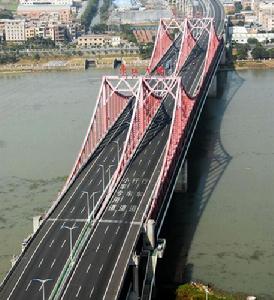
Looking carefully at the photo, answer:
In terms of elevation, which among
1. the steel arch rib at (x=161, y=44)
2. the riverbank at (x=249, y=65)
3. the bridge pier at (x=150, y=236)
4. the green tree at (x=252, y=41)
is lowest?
the bridge pier at (x=150, y=236)

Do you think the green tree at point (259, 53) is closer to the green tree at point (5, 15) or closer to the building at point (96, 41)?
the building at point (96, 41)

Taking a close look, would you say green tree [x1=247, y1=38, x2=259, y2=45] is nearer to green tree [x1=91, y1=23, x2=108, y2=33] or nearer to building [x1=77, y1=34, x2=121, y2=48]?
building [x1=77, y1=34, x2=121, y2=48]

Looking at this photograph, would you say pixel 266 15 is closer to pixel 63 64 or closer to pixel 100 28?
Answer: pixel 100 28

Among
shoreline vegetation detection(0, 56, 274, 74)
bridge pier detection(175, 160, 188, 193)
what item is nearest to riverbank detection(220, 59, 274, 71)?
shoreline vegetation detection(0, 56, 274, 74)

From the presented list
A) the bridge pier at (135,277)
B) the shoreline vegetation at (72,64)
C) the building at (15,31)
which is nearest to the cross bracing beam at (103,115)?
the bridge pier at (135,277)

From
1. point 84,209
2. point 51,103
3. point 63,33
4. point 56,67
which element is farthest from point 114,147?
point 63,33

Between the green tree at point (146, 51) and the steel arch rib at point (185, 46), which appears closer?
the steel arch rib at point (185, 46)
